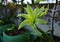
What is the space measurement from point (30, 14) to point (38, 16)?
5 centimetres

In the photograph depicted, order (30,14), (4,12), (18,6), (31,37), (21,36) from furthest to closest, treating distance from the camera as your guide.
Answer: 1. (4,12)
2. (18,6)
3. (31,37)
4. (21,36)
5. (30,14)

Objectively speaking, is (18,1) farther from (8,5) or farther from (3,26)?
(3,26)

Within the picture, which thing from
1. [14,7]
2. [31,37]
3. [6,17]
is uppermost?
[14,7]

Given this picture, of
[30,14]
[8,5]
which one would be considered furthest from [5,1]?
[30,14]

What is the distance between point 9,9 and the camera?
1479mm

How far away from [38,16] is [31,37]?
0.41 metres

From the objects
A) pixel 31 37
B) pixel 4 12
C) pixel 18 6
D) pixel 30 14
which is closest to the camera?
pixel 30 14

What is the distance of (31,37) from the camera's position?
4.21ft

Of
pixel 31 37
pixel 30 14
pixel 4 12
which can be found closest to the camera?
pixel 30 14

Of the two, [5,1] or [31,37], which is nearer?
[31,37]

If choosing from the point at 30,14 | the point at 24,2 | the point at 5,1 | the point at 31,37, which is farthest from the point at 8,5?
the point at 30,14

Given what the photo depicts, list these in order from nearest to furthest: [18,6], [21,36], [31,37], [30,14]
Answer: [30,14]
[21,36]
[31,37]
[18,6]

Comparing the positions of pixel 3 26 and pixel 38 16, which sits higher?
pixel 38 16

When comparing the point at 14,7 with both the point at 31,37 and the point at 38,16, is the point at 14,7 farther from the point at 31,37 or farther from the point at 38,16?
the point at 38,16
